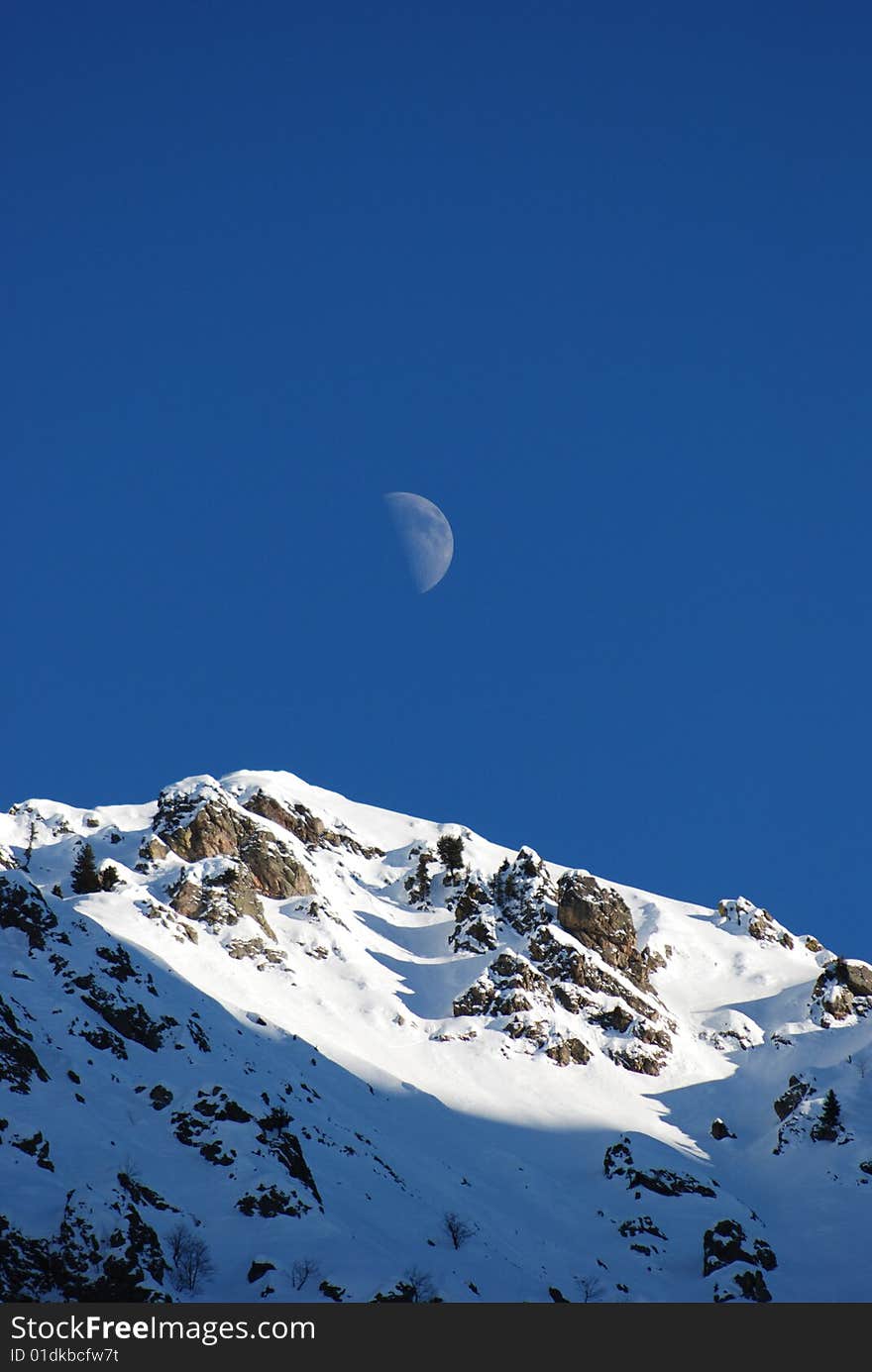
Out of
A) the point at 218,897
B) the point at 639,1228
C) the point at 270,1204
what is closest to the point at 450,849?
the point at 218,897

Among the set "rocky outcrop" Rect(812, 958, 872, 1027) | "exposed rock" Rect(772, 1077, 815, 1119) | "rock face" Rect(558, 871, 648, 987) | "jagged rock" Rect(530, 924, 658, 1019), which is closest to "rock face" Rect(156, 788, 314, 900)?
"jagged rock" Rect(530, 924, 658, 1019)

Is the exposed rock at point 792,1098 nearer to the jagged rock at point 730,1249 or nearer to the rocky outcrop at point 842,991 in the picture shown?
the rocky outcrop at point 842,991

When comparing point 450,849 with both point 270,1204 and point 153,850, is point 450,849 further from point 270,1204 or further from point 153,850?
point 270,1204

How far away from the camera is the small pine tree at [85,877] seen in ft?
364

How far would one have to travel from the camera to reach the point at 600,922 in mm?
135625

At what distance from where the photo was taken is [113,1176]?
49.0m

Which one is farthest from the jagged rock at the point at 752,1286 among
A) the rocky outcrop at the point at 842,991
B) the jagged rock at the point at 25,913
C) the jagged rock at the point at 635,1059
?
the rocky outcrop at the point at 842,991

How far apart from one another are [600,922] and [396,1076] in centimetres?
4316

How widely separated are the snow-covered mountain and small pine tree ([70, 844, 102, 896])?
35 centimetres

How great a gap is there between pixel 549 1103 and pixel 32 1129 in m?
60.3

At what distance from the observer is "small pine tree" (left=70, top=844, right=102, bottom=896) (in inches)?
4365

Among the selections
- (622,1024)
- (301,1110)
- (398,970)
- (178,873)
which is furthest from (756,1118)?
(178,873)

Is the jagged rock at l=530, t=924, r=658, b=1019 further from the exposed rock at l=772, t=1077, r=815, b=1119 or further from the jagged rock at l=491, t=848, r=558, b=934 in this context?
the exposed rock at l=772, t=1077, r=815, b=1119
